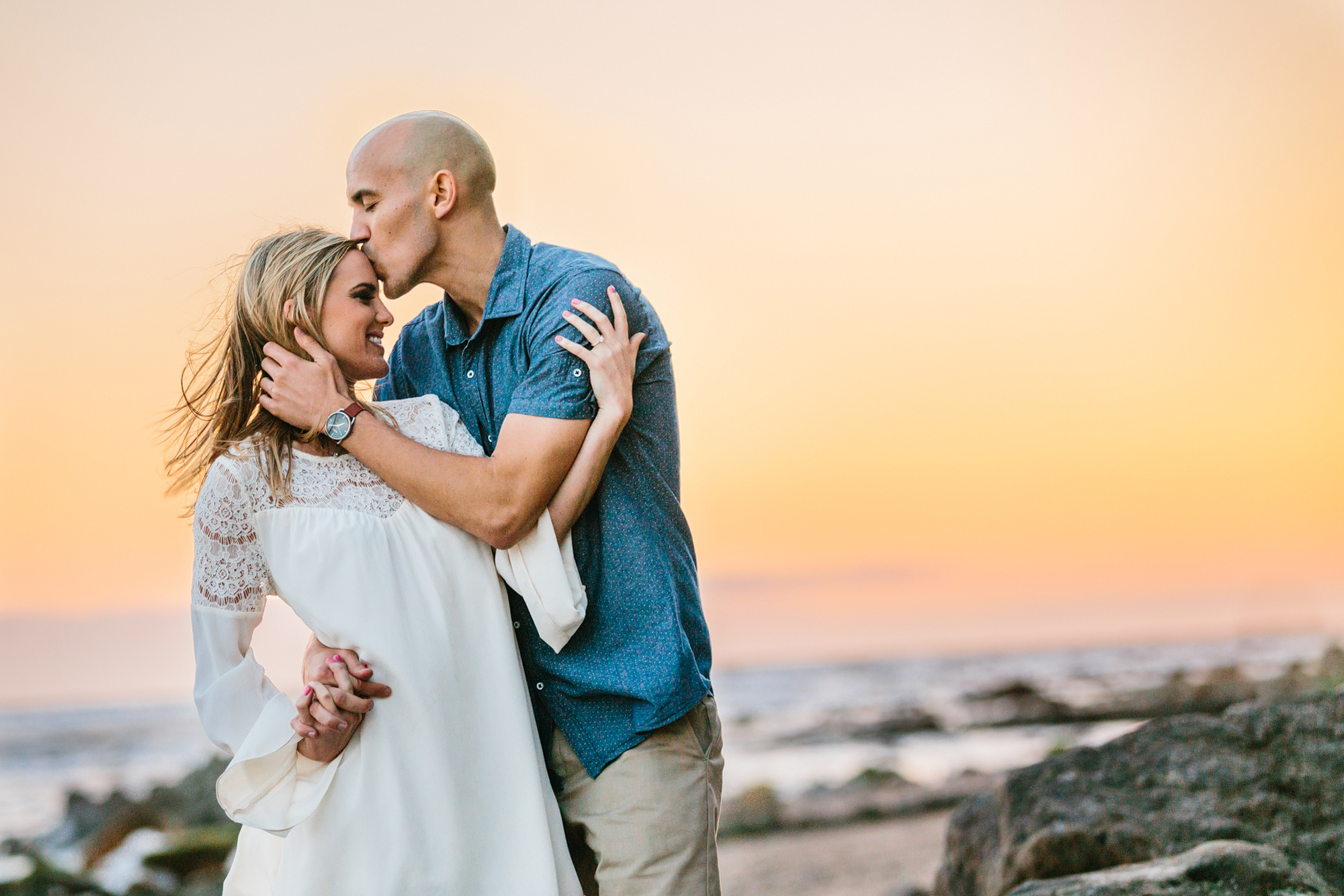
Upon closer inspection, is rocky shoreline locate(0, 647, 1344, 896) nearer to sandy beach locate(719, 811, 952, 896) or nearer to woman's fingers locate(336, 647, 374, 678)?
woman's fingers locate(336, 647, 374, 678)

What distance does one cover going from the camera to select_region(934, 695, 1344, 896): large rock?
10.0 ft

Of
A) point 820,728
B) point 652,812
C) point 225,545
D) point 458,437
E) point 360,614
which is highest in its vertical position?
point 458,437

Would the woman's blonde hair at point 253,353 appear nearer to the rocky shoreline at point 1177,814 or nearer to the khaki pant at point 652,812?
the khaki pant at point 652,812

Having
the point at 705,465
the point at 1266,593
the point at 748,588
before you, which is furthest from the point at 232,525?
the point at 1266,593

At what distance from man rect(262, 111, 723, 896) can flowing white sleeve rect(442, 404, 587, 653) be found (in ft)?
0.20

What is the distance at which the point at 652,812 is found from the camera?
2119 millimetres

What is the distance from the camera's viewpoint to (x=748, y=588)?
45.6 ft

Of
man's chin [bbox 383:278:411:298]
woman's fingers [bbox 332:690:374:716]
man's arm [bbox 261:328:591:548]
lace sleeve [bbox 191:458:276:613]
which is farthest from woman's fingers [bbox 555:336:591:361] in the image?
woman's fingers [bbox 332:690:374:716]

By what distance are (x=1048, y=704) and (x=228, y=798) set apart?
13745 millimetres

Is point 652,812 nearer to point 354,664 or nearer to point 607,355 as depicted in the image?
point 354,664

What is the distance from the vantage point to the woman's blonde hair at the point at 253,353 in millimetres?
2033

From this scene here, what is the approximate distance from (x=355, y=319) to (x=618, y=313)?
1.55 feet

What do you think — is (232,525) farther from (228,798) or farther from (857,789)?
(857,789)

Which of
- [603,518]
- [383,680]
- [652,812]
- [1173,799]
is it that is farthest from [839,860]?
[383,680]
